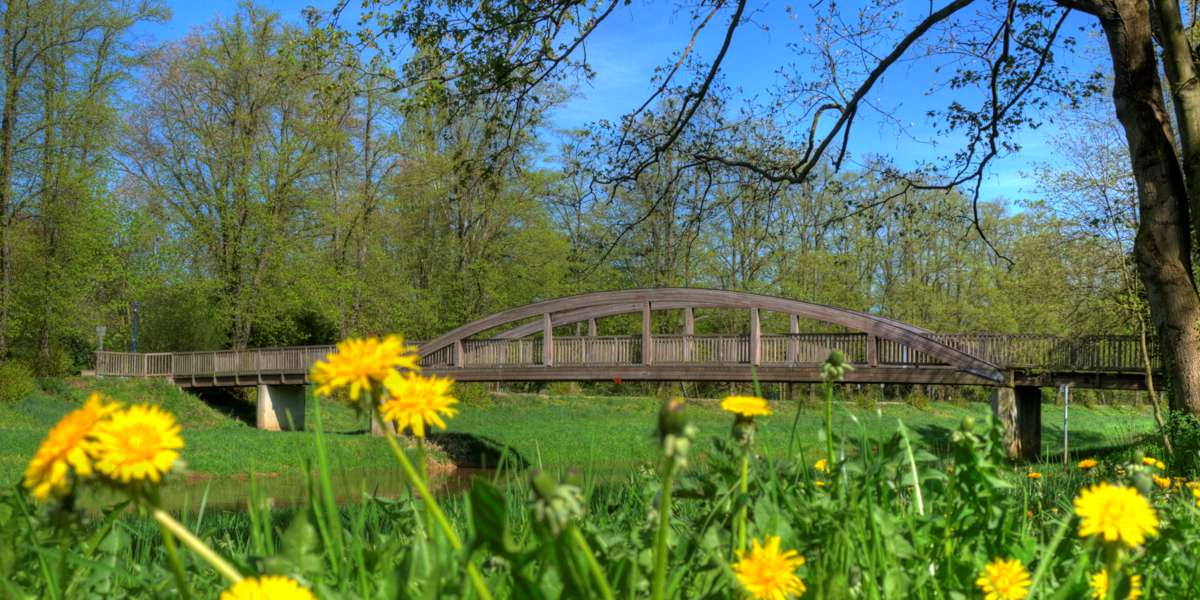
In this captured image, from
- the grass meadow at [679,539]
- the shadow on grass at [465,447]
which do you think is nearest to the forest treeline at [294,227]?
the shadow on grass at [465,447]

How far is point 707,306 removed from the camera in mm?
21844

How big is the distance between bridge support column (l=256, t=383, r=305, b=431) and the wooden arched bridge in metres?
0.10

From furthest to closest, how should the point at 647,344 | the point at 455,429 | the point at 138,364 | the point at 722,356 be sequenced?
the point at 138,364 → the point at 455,429 → the point at 647,344 → the point at 722,356

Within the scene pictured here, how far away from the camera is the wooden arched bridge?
1792 cm

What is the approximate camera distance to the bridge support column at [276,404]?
2691 cm

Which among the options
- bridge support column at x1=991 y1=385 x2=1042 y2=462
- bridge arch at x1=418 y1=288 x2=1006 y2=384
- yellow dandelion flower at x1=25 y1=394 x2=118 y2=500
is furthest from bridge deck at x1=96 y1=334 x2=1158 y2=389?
yellow dandelion flower at x1=25 y1=394 x2=118 y2=500

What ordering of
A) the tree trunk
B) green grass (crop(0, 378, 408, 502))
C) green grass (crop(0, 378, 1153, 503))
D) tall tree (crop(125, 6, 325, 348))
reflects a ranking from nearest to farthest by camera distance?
the tree trunk
green grass (crop(0, 378, 408, 502))
green grass (crop(0, 378, 1153, 503))
tall tree (crop(125, 6, 325, 348))

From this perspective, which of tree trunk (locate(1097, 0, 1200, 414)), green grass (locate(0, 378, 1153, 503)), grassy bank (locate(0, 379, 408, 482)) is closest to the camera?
tree trunk (locate(1097, 0, 1200, 414))

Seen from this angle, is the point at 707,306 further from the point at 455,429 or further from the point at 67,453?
the point at 67,453

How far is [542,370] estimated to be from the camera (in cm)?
2266

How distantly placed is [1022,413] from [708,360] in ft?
22.5

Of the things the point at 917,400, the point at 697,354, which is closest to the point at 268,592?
the point at 697,354

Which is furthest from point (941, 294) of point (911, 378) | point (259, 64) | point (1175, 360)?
point (1175, 360)

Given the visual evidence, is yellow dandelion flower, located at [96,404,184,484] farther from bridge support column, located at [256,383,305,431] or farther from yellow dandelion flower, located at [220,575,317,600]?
bridge support column, located at [256,383,305,431]
